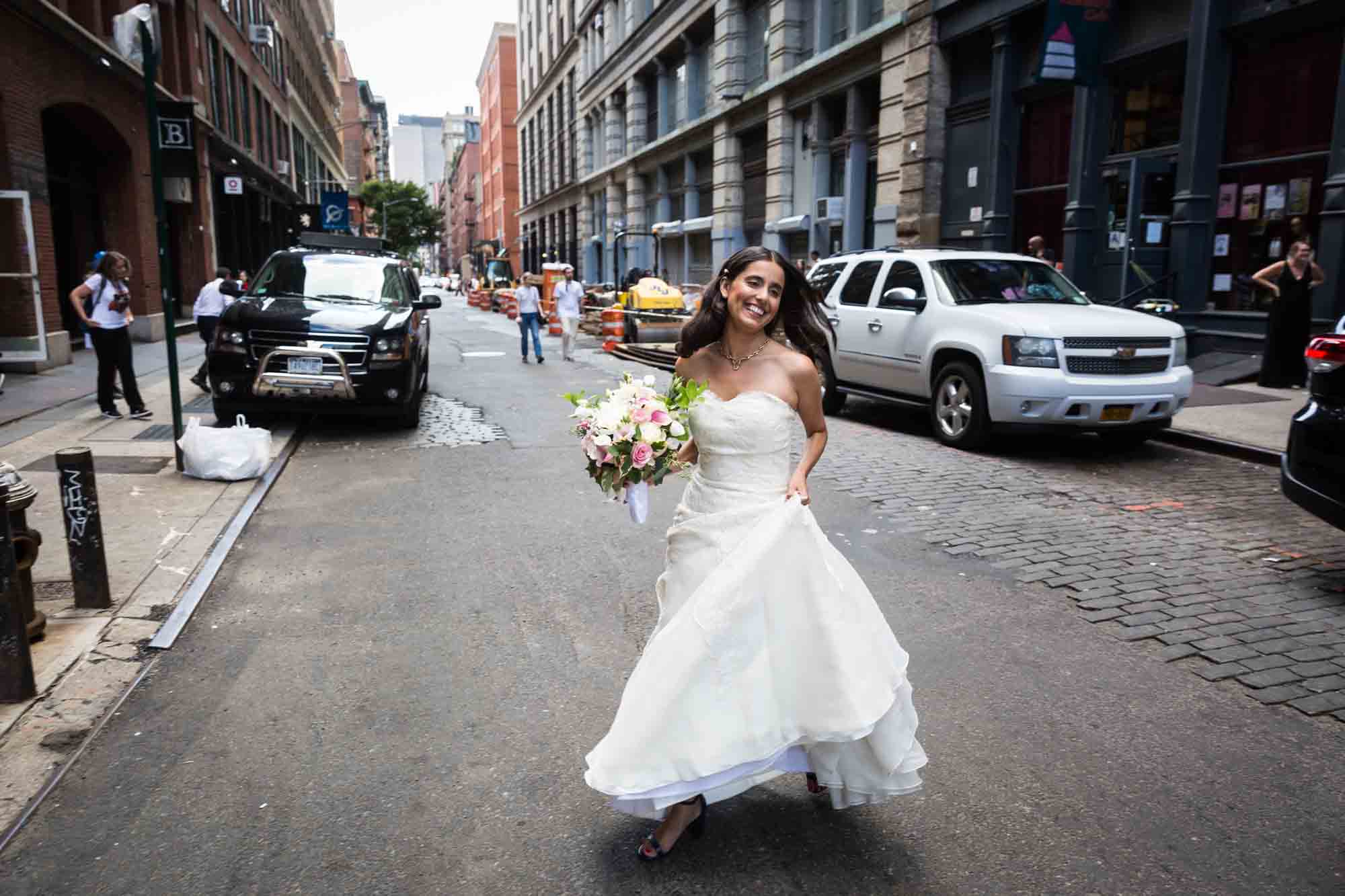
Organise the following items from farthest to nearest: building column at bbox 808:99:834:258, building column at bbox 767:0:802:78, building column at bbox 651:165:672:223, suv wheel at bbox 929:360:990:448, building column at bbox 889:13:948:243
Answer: building column at bbox 651:165:672:223 < building column at bbox 767:0:802:78 < building column at bbox 808:99:834:258 < building column at bbox 889:13:948:243 < suv wheel at bbox 929:360:990:448

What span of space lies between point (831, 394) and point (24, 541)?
9141mm

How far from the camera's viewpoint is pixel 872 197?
80.1 feet

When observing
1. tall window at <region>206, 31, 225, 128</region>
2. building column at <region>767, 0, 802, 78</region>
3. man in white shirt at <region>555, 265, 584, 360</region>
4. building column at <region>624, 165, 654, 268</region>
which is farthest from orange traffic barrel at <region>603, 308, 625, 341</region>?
building column at <region>624, 165, 654, 268</region>

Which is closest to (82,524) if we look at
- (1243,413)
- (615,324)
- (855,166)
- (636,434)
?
(636,434)

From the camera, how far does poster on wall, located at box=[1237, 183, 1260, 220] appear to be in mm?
13852

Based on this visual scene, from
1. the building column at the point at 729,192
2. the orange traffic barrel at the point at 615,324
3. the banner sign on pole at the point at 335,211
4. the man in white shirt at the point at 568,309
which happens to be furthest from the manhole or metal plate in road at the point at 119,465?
the banner sign on pole at the point at 335,211

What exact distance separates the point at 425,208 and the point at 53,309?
97.5 m

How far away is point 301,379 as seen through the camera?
10.2 metres

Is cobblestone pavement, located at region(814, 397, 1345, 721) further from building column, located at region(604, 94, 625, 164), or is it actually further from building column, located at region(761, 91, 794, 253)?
building column, located at region(604, 94, 625, 164)

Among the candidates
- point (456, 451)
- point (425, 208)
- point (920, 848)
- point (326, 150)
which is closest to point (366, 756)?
point (920, 848)

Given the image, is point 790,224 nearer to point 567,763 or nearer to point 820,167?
point 820,167

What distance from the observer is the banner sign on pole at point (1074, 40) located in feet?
49.9

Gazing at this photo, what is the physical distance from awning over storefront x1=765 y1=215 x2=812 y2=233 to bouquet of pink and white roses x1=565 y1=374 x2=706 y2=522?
23.3m

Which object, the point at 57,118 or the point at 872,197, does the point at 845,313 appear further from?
the point at 57,118
